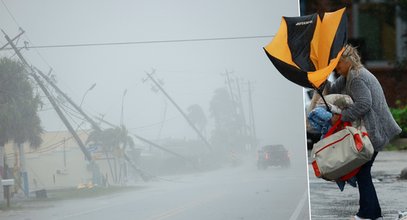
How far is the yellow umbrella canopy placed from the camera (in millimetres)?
4699

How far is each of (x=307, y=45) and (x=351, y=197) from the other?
2.64 m

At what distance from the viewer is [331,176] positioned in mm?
4754

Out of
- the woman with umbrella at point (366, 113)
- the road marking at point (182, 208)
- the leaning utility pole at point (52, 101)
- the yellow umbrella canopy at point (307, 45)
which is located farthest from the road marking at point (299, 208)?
the leaning utility pole at point (52, 101)

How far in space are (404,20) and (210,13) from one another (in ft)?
23.8

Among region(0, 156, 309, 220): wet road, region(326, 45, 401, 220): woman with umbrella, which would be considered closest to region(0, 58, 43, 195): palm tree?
region(0, 156, 309, 220): wet road

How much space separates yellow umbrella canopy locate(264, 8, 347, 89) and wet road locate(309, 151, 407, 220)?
172 centimetres

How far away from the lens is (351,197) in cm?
705

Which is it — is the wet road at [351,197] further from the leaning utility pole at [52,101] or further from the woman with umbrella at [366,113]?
the leaning utility pole at [52,101]

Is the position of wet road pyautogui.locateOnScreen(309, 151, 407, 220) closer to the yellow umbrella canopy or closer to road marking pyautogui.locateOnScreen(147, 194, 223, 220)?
road marking pyautogui.locateOnScreen(147, 194, 223, 220)

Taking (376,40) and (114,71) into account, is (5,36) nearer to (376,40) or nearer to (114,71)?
(114,71)

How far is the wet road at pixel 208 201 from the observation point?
5.11m

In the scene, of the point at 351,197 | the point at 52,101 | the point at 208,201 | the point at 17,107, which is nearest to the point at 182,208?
the point at 208,201

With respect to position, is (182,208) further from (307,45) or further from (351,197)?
(351,197)

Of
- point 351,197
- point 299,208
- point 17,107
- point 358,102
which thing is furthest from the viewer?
point 351,197
